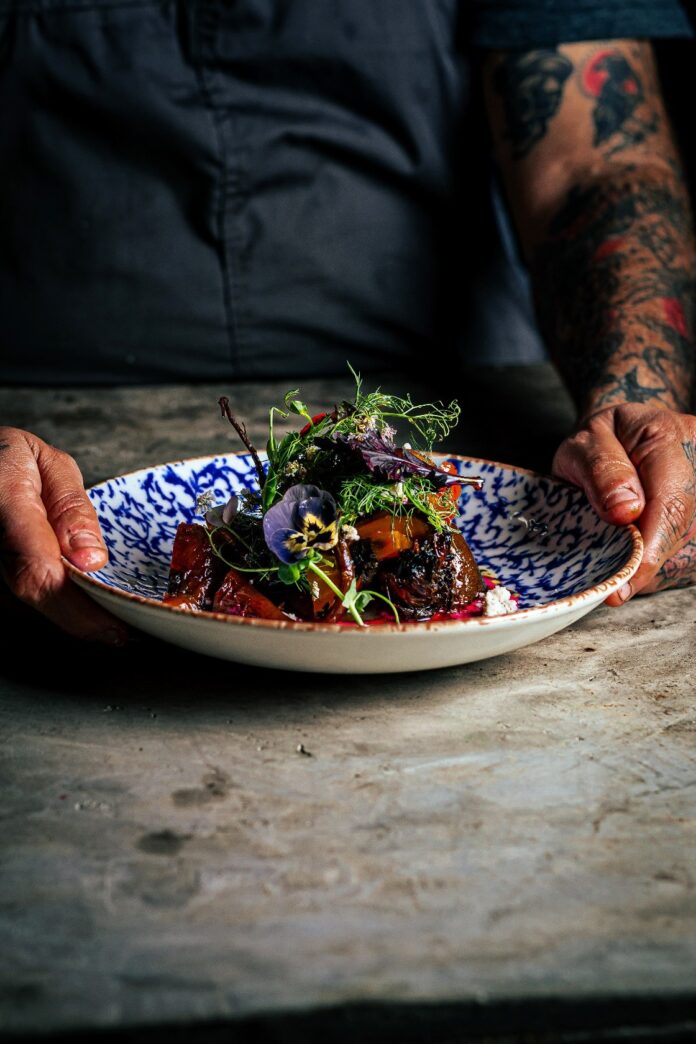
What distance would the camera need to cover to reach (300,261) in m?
2.20

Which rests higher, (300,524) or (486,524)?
(300,524)

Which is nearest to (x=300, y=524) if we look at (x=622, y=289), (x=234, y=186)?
(x=622, y=289)

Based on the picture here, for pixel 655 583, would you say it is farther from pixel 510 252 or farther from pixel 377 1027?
pixel 510 252

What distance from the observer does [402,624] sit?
94cm

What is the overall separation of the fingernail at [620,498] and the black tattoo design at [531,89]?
1126mm

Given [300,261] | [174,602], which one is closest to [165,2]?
[300,261]

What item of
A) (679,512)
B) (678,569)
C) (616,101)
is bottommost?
(678,569)

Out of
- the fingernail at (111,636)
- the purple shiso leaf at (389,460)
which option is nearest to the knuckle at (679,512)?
the purple shiso leaf at (389,460)

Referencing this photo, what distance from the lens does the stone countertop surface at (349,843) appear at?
2.25 ft

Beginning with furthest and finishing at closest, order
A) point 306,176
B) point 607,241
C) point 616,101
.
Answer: point 306,176 → point 616,101 → point 607,241

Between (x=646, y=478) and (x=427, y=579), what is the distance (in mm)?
325

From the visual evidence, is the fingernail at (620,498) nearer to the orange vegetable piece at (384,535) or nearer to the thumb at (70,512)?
the orange vegetable piece at (384,535)

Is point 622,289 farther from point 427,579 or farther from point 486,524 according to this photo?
point 427,579

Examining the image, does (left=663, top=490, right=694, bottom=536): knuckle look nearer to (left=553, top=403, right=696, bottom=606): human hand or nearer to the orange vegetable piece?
(left=553, top=403, right=696, bottom=606): human hand
